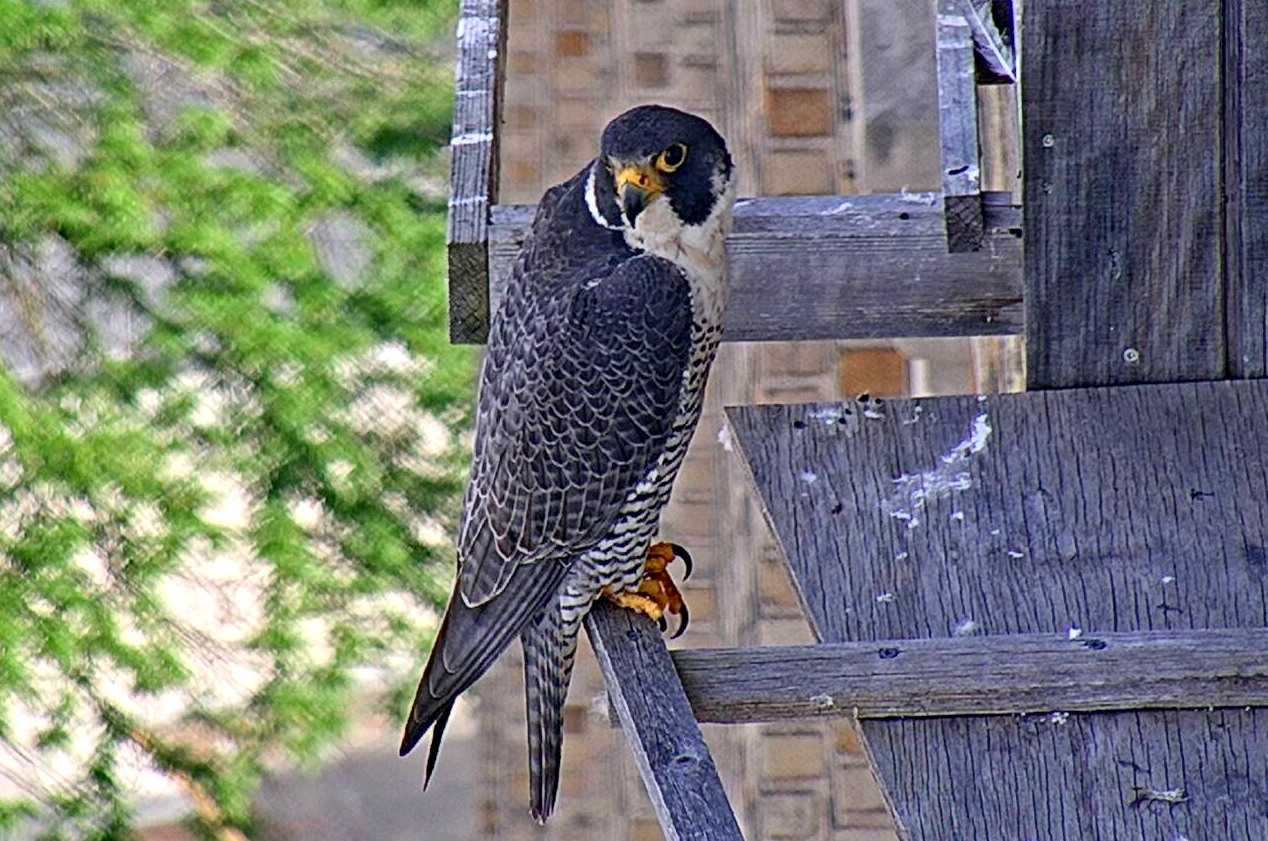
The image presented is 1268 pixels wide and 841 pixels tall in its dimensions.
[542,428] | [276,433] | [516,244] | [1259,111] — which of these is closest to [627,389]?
[542,428]

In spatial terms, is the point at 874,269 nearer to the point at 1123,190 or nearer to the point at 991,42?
the point at 1123,190

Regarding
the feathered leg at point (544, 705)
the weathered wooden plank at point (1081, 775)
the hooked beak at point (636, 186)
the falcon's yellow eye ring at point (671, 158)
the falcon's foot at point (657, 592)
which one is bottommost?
the feathered leg at point (544, 705)

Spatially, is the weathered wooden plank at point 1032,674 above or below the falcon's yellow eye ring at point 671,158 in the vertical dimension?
below

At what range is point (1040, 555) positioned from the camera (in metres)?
1.80

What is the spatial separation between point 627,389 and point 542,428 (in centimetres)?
12

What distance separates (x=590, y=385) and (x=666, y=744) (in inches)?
30.2

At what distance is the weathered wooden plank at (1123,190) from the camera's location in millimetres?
1942

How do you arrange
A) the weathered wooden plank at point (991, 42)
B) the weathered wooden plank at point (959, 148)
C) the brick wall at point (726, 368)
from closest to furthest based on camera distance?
the weathered wooden plank at point (959, 148)
the weathered wooden plank at point (991, 42)
the brick wall at point (726, 368)

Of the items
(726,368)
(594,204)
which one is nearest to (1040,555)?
(594,204)

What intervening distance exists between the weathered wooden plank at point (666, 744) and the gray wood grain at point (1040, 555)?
0.48 feet

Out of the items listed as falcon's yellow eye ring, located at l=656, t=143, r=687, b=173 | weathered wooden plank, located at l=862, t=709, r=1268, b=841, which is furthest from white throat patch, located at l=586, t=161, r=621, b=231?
weathered wooden plank, located at l=862, t=709, r=1268, b=841

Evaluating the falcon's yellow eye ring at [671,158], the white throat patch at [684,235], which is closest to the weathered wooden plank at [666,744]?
the white throat patch at [684,235]

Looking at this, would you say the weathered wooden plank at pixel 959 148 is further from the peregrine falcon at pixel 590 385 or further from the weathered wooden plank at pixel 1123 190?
the peregrine falcon at pixel 590 385

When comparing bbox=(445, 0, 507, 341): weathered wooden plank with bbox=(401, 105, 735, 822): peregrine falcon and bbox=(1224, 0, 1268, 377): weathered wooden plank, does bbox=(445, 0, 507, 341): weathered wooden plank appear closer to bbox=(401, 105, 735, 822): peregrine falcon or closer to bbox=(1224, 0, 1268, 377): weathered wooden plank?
bbox=(401, 105, 735, 822): peregrine falcon
